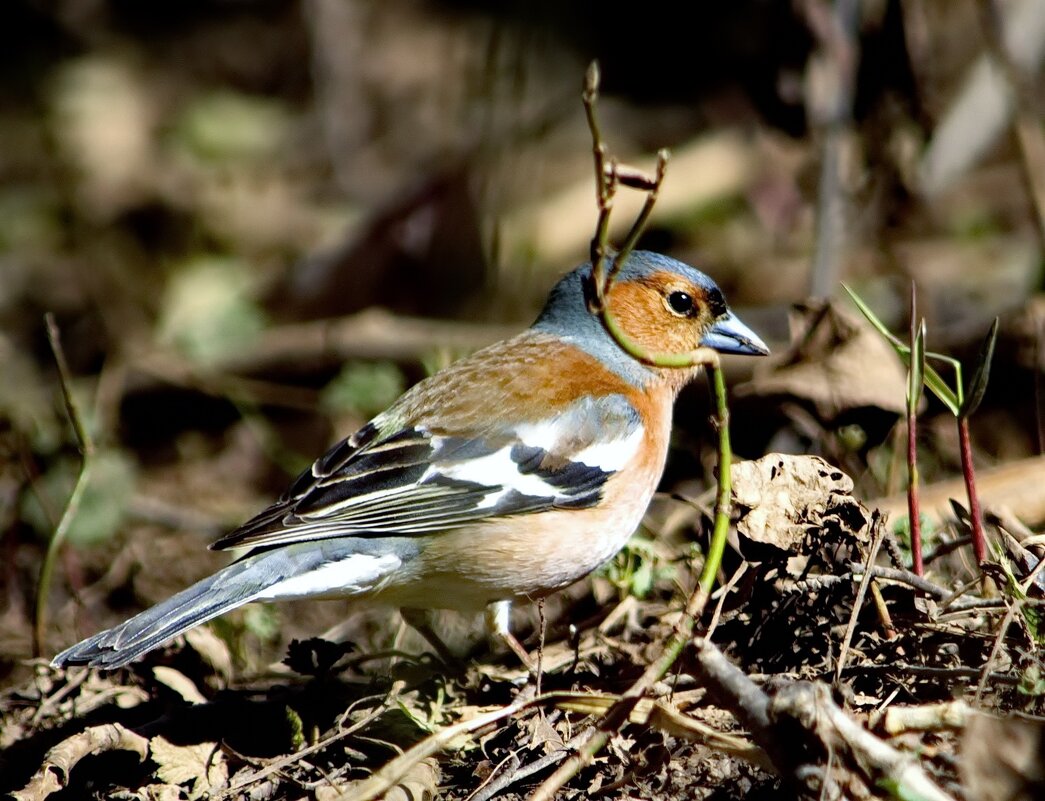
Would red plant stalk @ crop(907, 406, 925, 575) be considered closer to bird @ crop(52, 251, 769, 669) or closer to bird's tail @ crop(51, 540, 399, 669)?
bird @ crop(52, 251, 769, 669)

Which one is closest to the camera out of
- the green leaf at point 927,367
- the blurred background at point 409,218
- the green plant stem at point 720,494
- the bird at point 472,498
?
the green plant stem at point 720,494

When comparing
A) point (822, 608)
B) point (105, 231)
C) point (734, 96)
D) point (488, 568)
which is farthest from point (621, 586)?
point (105, 231)

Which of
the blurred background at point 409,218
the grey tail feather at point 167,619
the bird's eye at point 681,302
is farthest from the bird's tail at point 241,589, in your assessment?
the bird's eye at point 681,302

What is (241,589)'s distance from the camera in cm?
359

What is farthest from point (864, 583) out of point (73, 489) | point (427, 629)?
point (73, 489)

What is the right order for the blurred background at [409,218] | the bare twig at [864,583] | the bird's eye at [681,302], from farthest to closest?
the blurred background at [409,218] < the bird's eye at [681,302] < the bare twig at [864,583]

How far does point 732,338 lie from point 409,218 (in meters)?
2.69

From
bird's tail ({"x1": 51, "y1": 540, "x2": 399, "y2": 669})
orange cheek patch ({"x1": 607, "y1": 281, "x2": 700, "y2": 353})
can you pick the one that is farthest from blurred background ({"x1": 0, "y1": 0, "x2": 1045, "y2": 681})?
bird's tail ({"x1": 51, "y1": 540, "x2": 399, "y2": 669})

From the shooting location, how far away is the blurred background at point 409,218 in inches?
202

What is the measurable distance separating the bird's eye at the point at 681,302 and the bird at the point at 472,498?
295 millimetres

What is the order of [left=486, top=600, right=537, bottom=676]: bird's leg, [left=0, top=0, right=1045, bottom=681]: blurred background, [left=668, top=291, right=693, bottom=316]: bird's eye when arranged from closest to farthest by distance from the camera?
[left=486, top=600, right=537, bottom=676]: bird's leg
[left=668, top=291, right=693, bottom=316]: bird's eye
[left=0, top=0, right=1045, bottom=681]: blurred background

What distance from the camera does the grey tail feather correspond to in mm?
3316

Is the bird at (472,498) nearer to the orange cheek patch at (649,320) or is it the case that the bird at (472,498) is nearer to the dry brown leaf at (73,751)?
the orange cheek patch at (649,320)

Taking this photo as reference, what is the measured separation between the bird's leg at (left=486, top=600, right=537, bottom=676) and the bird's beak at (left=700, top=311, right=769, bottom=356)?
1236 millimetres
